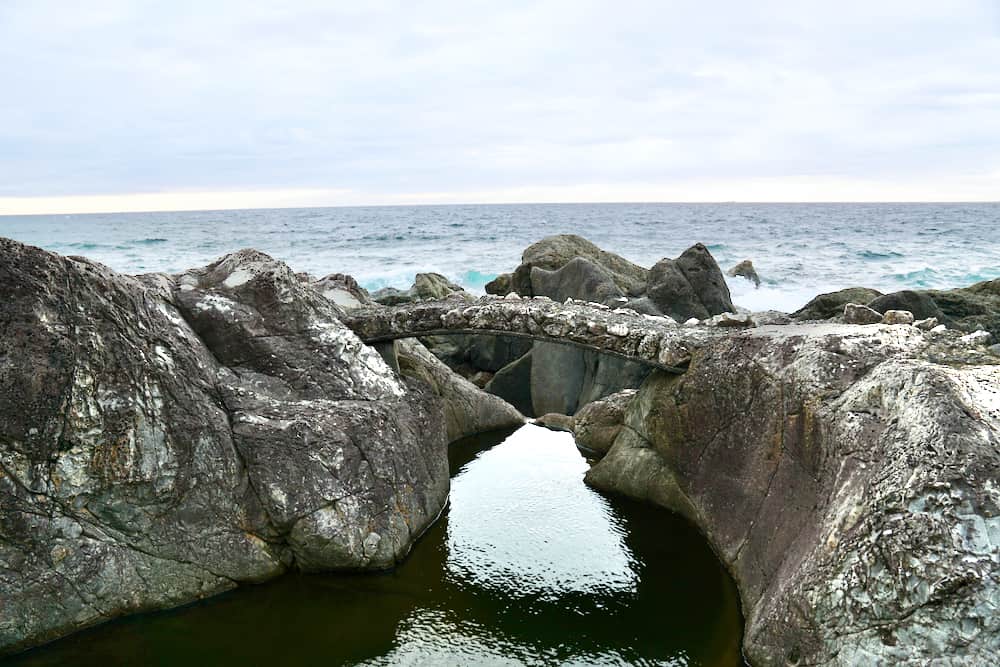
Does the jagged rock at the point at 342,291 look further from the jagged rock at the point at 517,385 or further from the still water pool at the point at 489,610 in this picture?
the jagged rock at the point at 517,385

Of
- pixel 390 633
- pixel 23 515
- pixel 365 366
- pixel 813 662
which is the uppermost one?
pixel 365 366

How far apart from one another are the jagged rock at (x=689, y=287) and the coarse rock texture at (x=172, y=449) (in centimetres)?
1112

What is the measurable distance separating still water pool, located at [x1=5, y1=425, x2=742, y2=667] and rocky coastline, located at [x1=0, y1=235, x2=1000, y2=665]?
32cm

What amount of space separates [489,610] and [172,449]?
3.65 metres

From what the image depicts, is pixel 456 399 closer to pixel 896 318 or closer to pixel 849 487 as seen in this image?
pixel 896 318

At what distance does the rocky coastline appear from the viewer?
18.6 feet

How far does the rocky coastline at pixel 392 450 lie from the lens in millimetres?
5672

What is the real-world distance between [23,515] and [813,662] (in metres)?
6.93

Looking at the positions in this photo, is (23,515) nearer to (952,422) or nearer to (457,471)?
(457,471)

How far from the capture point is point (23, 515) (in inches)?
273

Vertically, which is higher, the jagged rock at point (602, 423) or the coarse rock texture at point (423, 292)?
the coarse rock texture at point (423, 292)

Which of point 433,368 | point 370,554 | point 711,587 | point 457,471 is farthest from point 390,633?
point 433,368

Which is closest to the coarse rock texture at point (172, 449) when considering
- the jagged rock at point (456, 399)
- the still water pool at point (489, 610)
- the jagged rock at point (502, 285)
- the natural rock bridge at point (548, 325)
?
the still water pool at point (489, 610)

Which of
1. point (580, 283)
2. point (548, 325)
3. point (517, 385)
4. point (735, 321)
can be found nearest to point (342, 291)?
point (548, 325)
